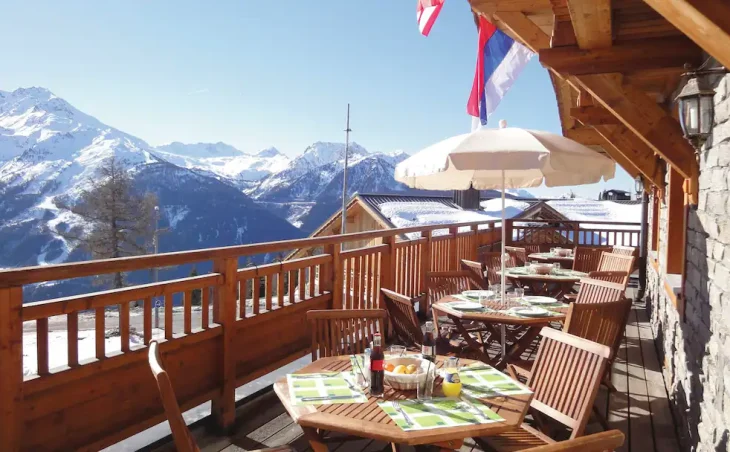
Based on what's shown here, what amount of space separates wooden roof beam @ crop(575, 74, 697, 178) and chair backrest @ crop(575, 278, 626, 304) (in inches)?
42.8

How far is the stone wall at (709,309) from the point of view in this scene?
2.31 meters

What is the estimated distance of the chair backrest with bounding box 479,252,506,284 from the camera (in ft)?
20.2

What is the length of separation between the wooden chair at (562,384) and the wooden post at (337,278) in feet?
7.04

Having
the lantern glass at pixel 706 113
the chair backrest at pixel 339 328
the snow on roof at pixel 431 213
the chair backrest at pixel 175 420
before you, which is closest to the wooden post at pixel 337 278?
the chair backrest at pixel 339 328

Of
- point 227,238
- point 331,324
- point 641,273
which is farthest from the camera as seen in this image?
point 227,238

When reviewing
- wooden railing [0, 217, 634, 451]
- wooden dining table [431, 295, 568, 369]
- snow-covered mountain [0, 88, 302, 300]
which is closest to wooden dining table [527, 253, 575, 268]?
wooden dining table [431, 295, 568, 369]

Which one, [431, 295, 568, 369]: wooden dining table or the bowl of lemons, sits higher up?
the bowl of lemons

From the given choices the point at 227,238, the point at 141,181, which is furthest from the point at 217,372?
the point at 141,181

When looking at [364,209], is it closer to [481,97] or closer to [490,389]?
[481,97]

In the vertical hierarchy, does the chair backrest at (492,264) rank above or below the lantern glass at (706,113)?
below

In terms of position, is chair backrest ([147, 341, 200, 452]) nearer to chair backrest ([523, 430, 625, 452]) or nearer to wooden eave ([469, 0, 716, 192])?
chair backrest ([523, 430, 625, 452])

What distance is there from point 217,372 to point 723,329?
2.70 metres

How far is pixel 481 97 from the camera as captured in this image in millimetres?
5801

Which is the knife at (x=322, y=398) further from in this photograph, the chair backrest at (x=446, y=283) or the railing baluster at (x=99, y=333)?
the chair backrest at (x=446, y=283)
